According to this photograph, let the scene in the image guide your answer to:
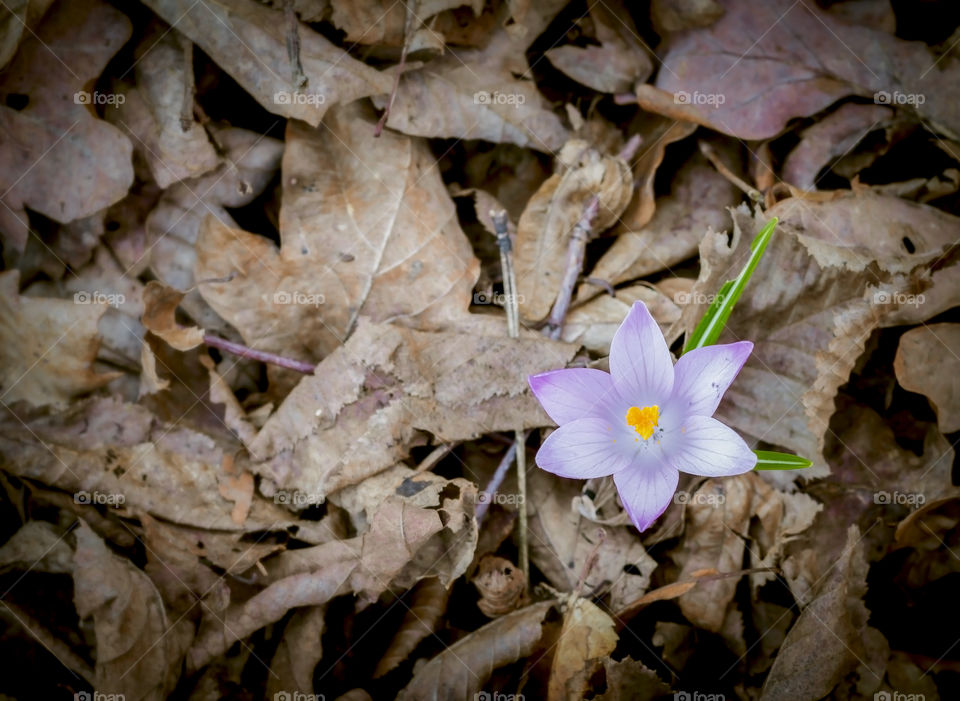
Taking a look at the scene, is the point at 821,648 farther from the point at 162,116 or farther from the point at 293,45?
the point at 162,116

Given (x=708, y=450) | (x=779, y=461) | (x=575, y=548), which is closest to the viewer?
(x=708, y=450)

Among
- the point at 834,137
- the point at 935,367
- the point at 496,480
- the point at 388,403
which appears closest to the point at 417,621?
the point at 496,480

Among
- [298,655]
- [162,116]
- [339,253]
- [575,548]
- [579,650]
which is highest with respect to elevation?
[162,116]

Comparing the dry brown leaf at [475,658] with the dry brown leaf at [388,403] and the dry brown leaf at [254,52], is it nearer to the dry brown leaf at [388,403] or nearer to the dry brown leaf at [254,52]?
the dry brown leaf at [388,403]

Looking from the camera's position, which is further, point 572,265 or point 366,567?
point 572,265

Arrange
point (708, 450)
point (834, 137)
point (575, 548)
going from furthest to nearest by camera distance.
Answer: point (834, 137) < point (575, 548) < point (708, 450)
